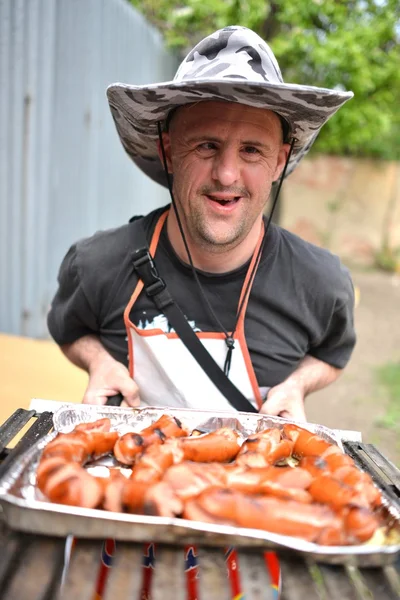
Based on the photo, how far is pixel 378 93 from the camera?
7.79 metres

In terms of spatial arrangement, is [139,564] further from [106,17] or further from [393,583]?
[106,17]

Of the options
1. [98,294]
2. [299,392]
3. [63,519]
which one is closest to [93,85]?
[98,294]

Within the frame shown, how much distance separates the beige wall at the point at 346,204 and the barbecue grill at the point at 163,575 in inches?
446

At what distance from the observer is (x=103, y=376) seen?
6.63 ft

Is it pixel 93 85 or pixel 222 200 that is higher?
pixel 93 85

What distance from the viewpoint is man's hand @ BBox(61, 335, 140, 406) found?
6.44 feet

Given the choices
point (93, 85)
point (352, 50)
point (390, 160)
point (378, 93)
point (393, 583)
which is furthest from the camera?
point (390, 160)

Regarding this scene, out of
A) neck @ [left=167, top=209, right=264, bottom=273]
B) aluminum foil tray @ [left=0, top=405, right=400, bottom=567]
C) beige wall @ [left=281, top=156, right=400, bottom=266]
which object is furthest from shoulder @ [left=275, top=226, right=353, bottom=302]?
beige wall @ [left=281, top=156, right=400, bottom=266]

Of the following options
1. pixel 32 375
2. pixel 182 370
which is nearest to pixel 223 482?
pixel 182 370

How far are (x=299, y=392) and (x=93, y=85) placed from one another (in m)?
4.46

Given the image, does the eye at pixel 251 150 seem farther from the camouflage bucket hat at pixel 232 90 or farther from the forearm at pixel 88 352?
the forearm at pixel 88 352

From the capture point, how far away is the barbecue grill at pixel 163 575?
3.21ft

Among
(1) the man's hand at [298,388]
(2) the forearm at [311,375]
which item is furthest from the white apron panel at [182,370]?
(2) the forearm at [311,375]

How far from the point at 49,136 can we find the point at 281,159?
301 centimetres
